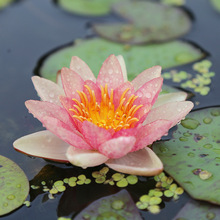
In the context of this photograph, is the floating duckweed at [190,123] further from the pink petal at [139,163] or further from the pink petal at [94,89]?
the pink petal at [94,89]

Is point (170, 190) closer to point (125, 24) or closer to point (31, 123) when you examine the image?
point (31, 123)

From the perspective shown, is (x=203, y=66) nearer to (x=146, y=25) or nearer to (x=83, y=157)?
(x=146, y=25)

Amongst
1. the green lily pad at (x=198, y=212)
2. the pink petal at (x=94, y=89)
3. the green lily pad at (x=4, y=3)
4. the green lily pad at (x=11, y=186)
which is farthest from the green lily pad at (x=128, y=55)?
the green lily pad at (x=198, y=212)

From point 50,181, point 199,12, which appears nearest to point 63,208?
point 50,181

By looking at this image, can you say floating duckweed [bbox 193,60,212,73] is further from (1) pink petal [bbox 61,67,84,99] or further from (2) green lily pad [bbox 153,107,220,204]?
(1) pink petal [bbox 61,67,84,99]

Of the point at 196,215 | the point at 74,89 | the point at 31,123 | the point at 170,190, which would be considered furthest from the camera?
the point at 31,123

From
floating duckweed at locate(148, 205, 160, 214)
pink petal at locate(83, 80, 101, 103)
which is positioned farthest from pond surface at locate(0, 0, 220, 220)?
pink petal at locate(83, 80, 101, 103)

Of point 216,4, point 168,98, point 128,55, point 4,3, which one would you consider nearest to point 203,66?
point 128,55
